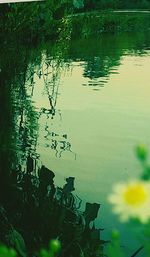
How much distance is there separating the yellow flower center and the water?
2.40 m

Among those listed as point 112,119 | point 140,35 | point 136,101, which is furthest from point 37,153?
point 140,35

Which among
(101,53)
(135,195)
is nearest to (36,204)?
(135,195)

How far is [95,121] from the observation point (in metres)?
8.64

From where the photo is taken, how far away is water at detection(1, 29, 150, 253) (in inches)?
229

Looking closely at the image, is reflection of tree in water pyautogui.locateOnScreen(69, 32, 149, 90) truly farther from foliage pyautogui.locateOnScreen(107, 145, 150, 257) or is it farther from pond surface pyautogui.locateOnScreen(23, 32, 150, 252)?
foliage pyautogui.locateOnScreen(107, 145, 150, 257)

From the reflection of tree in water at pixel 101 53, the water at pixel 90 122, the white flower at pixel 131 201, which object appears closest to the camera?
the white flower at pixel 131 201

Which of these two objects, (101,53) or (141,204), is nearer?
(141,204)

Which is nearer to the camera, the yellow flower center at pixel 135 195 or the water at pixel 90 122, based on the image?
the yellow flower center at pixel 135 195

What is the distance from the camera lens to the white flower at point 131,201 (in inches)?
20.1

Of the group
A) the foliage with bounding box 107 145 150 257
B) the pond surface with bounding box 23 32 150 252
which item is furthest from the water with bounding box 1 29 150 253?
the foliage with bounding box 107 145 150 257

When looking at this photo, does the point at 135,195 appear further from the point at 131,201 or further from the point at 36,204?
the point at 36,204

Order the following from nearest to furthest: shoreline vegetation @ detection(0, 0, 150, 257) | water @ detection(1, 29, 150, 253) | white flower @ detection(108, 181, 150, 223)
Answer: white flower @ detection(108, 181, 150, 223) → shoreline vegetation @ detection(0, 0, 150, 257) → water @ detection(1, 29, 150, 253)

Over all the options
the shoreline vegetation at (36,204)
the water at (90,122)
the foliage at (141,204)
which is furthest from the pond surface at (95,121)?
the foliage at (141,204)

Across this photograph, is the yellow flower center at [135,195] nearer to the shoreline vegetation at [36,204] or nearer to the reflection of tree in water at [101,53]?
the shoreline vegetation at [36,204]
